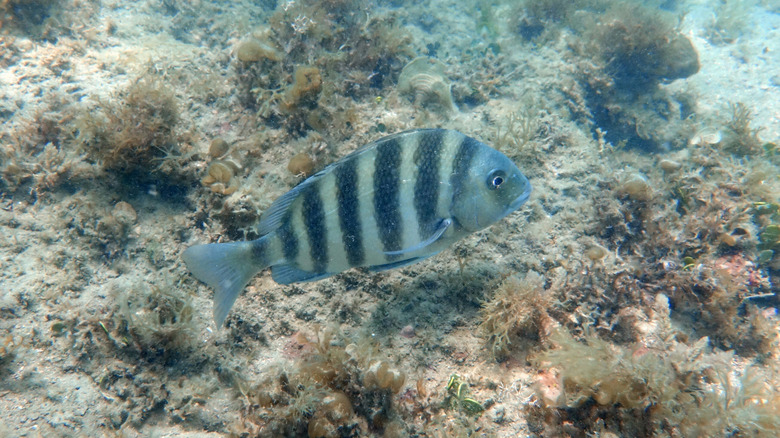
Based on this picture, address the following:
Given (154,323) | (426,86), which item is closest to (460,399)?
(154,323)

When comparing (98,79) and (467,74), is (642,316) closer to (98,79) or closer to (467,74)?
(467,74)

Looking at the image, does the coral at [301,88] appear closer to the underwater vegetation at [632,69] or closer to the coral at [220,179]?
the coral at [220,179]

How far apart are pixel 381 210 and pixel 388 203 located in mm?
70

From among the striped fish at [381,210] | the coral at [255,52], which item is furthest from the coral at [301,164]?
the coral at [255,52]

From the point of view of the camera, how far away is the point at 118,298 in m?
3.08

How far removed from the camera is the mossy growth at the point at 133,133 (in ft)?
12.3

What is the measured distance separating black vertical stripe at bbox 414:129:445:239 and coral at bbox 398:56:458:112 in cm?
274

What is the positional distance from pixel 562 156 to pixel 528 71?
251 cm

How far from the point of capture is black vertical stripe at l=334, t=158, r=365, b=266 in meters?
2.51

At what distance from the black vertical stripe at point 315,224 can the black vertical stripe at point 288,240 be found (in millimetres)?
110

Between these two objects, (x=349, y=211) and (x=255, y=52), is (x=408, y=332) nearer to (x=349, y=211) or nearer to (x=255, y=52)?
(x=349, y=211)

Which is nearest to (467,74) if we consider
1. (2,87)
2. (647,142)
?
(647,142)

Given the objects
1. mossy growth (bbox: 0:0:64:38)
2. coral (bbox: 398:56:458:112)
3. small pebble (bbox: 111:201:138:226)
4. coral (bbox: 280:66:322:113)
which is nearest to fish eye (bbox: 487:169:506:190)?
coral (bbox: 280:66:322:113)

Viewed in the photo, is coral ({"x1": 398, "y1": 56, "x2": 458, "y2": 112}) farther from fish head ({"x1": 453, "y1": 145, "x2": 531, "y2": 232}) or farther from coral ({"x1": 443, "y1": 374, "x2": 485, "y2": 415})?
coral ({"x1": 443, "y1": 374, "x2": 485, "y2": 415})
